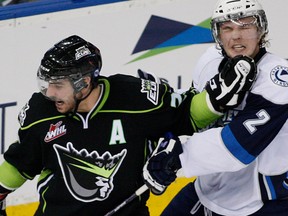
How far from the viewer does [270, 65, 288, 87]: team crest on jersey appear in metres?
4.16

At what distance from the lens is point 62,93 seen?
4.25 meters

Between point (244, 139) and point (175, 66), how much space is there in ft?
4.92

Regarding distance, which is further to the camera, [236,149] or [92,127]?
[92,127]

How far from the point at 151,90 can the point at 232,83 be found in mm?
341

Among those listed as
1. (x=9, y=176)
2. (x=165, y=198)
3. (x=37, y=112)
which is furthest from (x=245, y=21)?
(x=165, y=198)

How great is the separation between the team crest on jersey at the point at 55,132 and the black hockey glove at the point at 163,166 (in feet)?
1.07

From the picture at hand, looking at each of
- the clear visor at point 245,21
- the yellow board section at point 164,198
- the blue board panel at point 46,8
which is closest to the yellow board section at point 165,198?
the yellow board section at point 164,198

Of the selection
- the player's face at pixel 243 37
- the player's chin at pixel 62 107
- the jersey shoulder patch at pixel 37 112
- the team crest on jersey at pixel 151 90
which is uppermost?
the player's face at pixel 243 37

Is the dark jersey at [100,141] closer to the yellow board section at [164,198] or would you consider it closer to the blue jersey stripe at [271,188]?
the blue jersey stripe at [271,188]

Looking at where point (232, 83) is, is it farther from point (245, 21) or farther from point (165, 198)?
point (165, 198)

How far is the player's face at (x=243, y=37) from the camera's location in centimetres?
426

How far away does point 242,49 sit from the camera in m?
4.27

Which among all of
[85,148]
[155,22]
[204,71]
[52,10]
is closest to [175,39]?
[155,22]

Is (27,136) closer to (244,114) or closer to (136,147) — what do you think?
(136,147)
